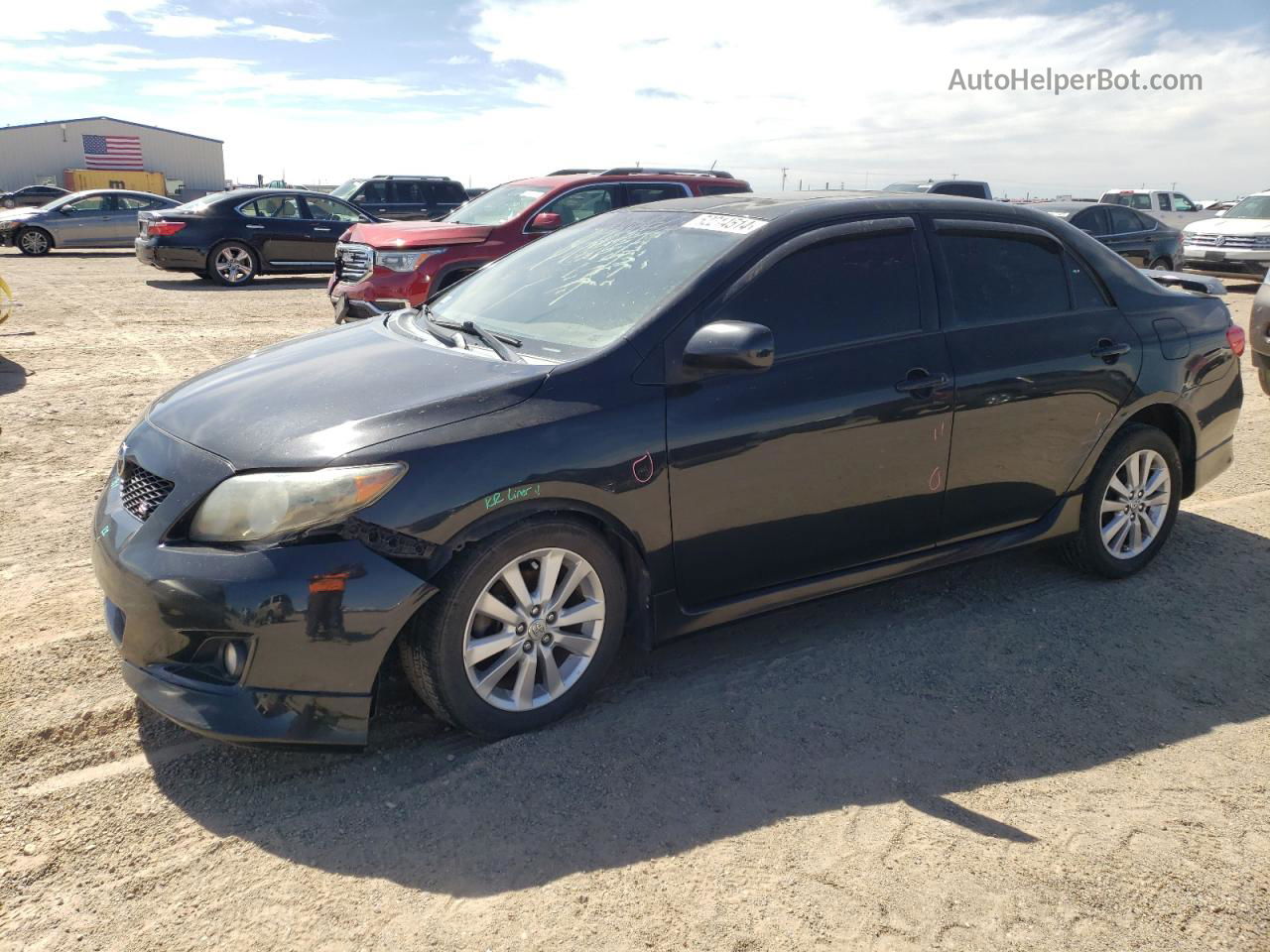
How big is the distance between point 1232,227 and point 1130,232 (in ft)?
11.0

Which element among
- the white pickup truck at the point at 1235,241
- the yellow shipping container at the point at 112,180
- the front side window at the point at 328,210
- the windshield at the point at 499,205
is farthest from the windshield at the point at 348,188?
the yellow shipping container at the point at 112,180

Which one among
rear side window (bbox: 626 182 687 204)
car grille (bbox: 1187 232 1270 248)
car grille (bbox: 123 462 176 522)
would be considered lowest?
car grille (bbox: 123 462 176 522)

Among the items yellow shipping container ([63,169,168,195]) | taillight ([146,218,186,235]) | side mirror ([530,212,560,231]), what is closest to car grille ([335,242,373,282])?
side mirror ([530,212,560,231])

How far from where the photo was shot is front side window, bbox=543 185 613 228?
1081 cm

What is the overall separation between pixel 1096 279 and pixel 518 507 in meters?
3.00

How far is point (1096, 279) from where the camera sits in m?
4.58

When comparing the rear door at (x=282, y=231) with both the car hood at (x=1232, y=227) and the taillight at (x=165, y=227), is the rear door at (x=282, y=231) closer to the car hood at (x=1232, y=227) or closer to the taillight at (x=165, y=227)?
the taillight at (x=165, y=227)

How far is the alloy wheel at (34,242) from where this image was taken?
2247 cm

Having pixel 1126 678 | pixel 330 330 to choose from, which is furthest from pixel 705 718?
pixel 330 330

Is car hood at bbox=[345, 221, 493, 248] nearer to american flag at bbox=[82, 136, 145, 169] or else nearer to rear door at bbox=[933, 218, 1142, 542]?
rear door at bbox=[933, 218, 1142, 542]

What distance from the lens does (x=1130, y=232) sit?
1638 cm

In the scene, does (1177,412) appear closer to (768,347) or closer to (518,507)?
(768,347)

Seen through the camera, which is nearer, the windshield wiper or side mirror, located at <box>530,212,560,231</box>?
the windshield wiper

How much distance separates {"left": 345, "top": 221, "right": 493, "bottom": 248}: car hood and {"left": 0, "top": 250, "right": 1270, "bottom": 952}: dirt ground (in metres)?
5.92
